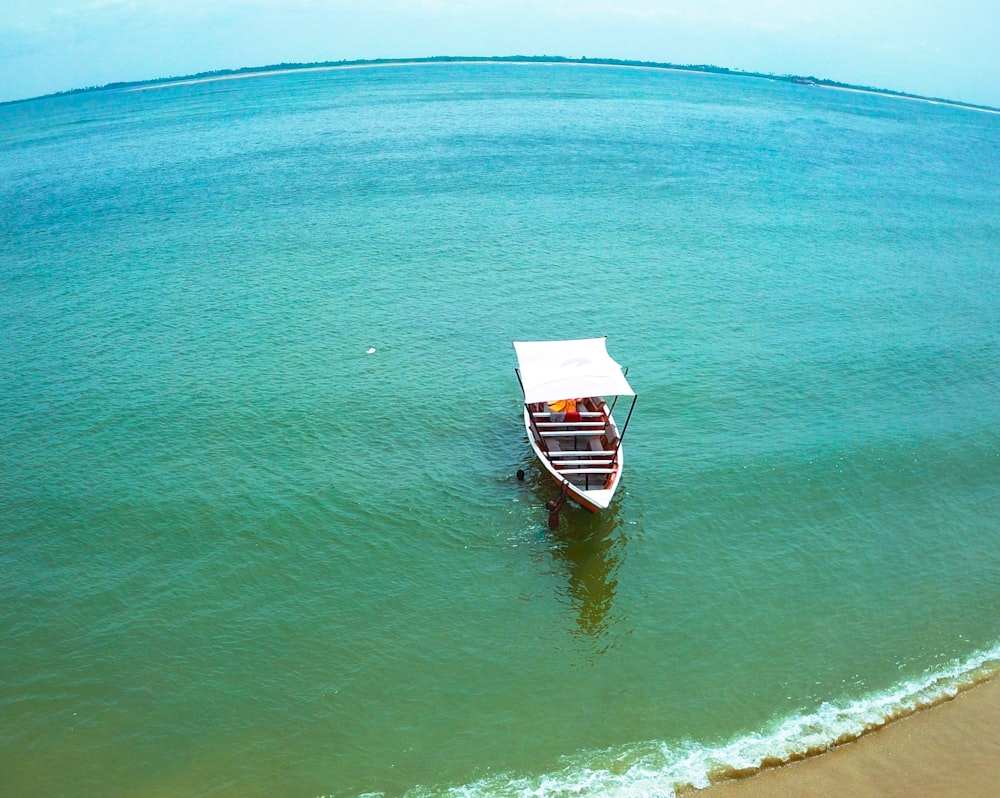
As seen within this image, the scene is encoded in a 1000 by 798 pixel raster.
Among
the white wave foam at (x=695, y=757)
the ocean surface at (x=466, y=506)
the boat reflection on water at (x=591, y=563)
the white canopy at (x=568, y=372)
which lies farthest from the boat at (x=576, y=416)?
the white wave foam at (x=695, y=757)

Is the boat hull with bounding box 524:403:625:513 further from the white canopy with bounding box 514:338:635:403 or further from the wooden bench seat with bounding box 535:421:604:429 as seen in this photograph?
the white canopy with bounding box 514:338:635:403

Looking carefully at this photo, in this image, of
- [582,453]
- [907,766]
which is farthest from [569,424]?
[907,766]

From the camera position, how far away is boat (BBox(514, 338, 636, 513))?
26.8 metres

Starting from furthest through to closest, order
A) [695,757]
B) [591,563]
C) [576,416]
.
Result: [576,416] < [591,563] < [695,757]

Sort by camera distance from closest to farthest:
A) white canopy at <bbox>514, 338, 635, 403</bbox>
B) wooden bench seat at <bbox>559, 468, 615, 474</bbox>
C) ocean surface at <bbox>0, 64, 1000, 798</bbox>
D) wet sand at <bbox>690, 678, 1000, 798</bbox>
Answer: wet sand at <bbox>690, 678, 1000, 798</bbox>
ocean surface at <bbox>0, 64, 1000, 798</bbox>
wooden bench seat at <bbox>559, 468, 615, 474</bbox>
white canopy at <bbox>514, 338, 635, 403</bbox>

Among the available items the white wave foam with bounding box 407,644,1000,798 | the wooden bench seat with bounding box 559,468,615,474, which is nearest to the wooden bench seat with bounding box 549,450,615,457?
the wooden bench seat with bounding box 559,468,615,474

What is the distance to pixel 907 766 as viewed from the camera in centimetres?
1784

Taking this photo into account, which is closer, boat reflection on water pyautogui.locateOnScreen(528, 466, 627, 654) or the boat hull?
boat reflection on water pyautogui.locateOnScreen(528, 466, 627, 654)

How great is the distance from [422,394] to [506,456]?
6.60 metres

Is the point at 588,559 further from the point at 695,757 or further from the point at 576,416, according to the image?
the point at 695,757

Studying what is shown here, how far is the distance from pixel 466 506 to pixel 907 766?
15.3 m

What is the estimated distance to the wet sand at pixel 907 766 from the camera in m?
17.3

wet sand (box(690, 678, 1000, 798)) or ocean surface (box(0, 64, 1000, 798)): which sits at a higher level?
ocean surface (box(0, 64, 1000, 798))

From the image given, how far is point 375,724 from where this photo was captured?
19.6 metres
